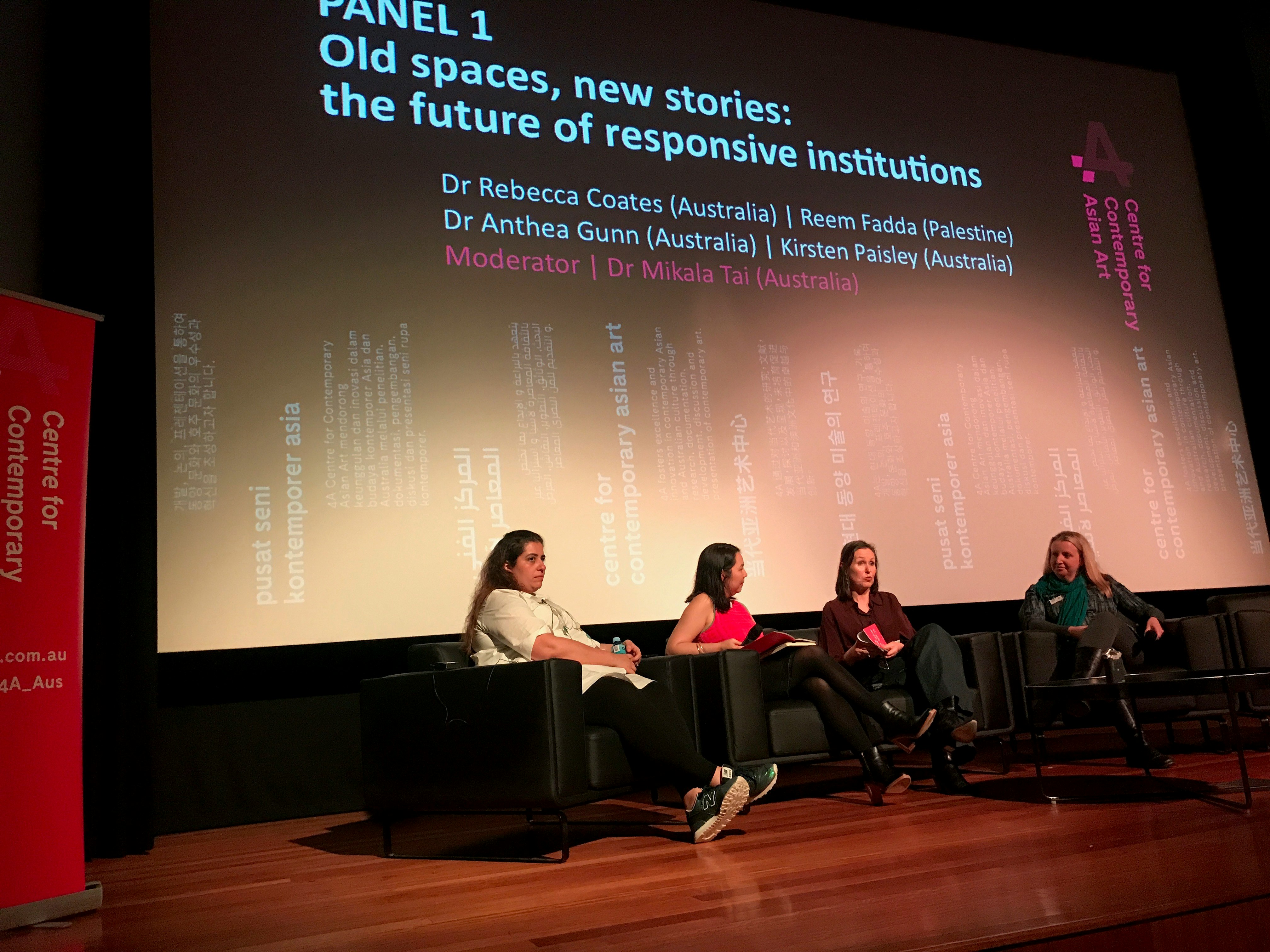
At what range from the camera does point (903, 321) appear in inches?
190

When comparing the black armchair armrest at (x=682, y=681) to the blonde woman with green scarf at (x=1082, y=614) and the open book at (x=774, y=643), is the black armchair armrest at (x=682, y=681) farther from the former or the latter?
the blonde woman with green scarf at (x=1082, y=614)

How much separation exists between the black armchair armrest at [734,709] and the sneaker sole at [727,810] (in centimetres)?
54

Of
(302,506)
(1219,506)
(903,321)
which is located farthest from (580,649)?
(1219,506)

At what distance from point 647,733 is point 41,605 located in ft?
4.94

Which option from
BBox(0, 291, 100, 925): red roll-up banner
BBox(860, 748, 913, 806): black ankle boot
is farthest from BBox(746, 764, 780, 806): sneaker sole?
BBox(0, 291, 100, 925): red roll-up banner

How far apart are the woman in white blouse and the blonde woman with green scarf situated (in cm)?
157

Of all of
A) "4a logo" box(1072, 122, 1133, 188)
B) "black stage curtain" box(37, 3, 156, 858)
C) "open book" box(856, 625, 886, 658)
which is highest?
"4a logo" box(1072, 122, 1133, 188)

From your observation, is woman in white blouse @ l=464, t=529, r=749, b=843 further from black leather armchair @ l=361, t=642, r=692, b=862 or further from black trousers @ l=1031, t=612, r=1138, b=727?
black trousers @ l=1031, t=612, r=1138, b=727

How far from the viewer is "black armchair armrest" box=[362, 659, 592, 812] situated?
2635mm

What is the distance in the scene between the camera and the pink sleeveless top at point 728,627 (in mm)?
3588

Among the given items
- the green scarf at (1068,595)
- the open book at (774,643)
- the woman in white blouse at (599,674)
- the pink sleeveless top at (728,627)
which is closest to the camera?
the woman in white blouse at (599,674)

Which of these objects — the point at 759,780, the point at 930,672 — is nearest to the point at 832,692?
the point at 930,672

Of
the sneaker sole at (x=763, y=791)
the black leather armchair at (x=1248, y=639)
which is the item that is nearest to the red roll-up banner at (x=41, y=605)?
the sneaker sole at (x=763, y=791)

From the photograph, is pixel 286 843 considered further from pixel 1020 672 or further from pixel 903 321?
pixel 903 321
